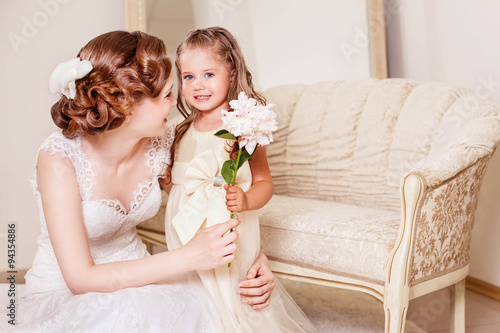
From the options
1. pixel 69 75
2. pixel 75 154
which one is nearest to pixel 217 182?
pixel 75 154

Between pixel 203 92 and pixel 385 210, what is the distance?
1360 millimetres

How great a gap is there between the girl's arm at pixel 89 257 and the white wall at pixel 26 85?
2.02 meters

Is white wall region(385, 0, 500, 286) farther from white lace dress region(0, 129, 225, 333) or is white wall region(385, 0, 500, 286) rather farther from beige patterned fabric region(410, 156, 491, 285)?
white lace dress region(0, 129, 225, 333)

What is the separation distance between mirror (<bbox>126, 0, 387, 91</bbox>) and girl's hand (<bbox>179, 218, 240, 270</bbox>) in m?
2.41

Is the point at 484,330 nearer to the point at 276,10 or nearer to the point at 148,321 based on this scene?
the point at 148,321

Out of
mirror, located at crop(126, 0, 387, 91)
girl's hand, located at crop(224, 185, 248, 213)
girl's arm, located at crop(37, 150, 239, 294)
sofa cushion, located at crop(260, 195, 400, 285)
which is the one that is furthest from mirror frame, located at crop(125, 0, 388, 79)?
girl's arm, located at crop(37, 150, 239, 294)

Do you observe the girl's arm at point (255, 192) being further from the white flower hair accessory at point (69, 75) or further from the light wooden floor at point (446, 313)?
the light wooden floor at point (446, 313)

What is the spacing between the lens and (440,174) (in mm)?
2064

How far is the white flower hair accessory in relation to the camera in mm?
1458

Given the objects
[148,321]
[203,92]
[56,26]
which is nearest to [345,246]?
[203,92]

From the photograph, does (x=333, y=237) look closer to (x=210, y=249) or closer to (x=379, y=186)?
(x=379, y=186)

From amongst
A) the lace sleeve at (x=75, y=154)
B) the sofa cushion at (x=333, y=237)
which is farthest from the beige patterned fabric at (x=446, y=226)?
the lace sleeve at (x=75, y=154)

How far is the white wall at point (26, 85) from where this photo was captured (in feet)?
10.9

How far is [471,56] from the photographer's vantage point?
3154mm
